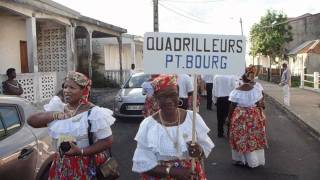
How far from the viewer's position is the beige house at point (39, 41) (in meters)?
16.1

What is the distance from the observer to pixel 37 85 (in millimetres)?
16516

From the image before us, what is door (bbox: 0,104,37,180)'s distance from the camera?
456 cm

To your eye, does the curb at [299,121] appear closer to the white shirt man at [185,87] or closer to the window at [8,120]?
the white shirt man at [185,87]

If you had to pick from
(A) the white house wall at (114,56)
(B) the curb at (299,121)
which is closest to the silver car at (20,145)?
(B) the curb at (299,121)

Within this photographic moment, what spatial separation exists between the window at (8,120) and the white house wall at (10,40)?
1318 cm

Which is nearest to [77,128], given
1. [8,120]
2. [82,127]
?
[82,127]

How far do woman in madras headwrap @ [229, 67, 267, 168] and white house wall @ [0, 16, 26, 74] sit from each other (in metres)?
11.3

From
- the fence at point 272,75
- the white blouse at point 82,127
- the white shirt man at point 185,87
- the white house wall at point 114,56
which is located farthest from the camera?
the fence at point 272,75

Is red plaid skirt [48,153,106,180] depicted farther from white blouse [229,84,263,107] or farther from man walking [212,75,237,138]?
man walking [212,75,237,138]

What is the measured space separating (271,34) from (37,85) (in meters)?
36.9

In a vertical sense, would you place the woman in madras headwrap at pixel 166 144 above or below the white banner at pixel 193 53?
below

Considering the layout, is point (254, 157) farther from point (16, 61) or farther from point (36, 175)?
point (16, 61)

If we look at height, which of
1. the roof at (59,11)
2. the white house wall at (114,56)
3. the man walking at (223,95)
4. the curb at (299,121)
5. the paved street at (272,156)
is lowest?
the curb at (299,121)

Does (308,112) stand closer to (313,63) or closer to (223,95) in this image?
(223,95)
